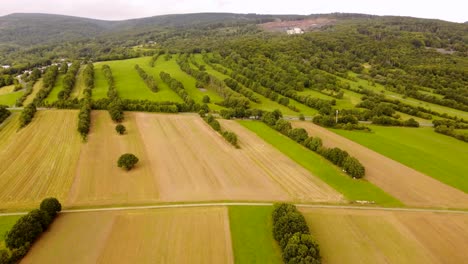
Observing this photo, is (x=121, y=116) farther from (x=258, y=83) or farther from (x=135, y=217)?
(x=258, y=83)

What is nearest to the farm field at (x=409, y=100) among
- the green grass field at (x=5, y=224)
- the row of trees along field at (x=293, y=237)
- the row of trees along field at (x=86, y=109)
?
the row of trees along field at (x=293, y=237)

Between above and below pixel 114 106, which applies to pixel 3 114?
below

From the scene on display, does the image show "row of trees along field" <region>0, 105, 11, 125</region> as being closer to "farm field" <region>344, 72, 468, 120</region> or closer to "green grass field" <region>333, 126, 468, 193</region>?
"green grass field" <region>333, 126, 468, 193</region>

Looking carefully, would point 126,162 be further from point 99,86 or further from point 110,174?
point 99,86

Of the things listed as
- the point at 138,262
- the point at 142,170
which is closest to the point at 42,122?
the point at 142,170

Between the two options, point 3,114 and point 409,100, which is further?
point 409,100

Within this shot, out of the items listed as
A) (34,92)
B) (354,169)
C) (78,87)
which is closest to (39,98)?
(34,92)
